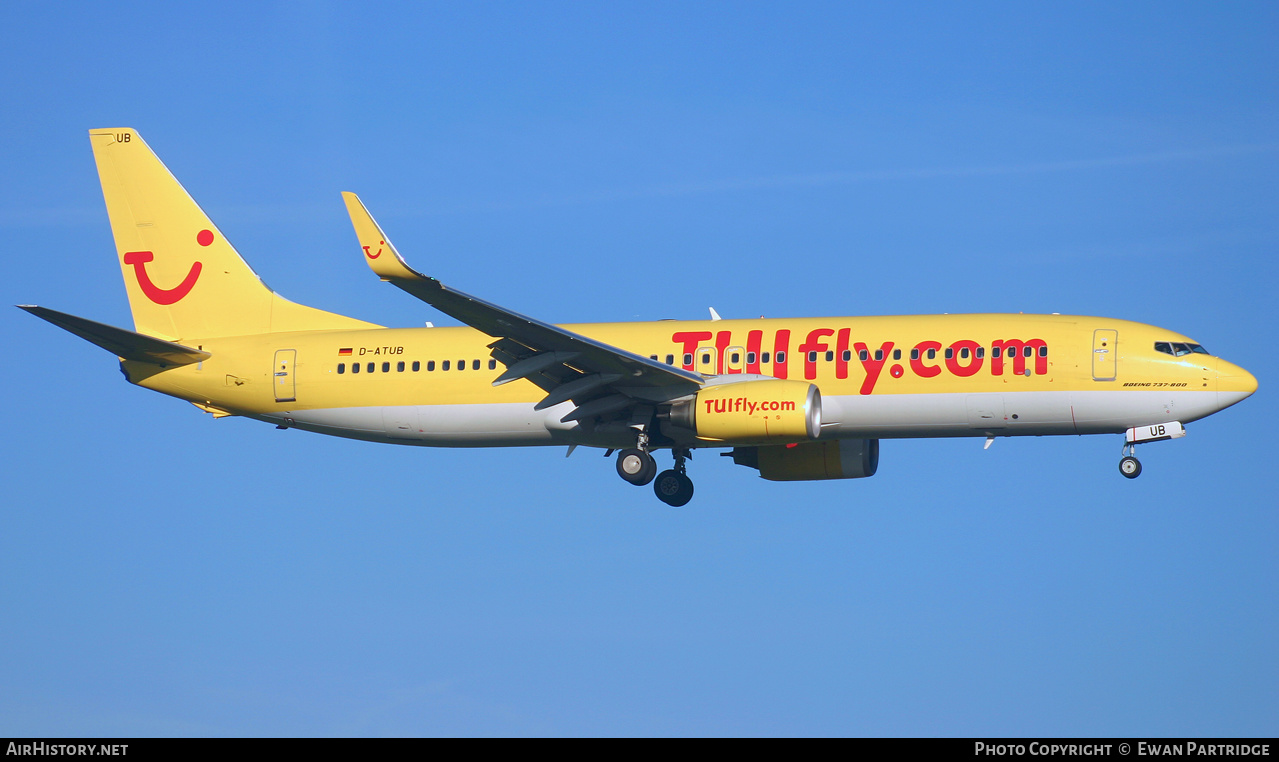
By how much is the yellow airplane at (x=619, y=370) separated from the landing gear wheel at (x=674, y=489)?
0.07m

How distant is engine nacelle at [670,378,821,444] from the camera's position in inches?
1543

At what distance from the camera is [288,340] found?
4656 centimetres

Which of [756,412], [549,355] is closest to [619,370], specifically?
[549,355]

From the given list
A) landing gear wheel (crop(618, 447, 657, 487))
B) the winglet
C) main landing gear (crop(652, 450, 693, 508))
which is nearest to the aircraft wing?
the winglet

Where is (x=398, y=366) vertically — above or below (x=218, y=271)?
below

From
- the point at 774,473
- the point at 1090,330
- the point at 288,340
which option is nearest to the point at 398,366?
the point at 288,340

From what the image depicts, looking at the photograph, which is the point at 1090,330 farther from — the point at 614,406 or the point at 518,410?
the point at 518,410

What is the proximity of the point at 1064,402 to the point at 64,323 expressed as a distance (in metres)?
26.9

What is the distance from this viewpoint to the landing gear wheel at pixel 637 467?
4247 cm

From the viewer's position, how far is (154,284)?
158 feet

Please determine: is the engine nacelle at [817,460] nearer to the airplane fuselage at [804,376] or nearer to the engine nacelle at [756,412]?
the airplane fuselage at [804,376]

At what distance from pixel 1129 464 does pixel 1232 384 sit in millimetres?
3401

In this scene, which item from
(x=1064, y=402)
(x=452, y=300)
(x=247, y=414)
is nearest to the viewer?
(x=452, y=300)


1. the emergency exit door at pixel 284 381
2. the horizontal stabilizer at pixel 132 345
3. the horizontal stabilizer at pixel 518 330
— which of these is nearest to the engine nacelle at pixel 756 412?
the horizontal stabilizer at pixel 518 330
